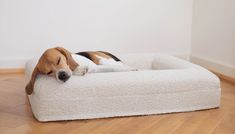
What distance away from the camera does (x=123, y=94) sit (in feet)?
6.67

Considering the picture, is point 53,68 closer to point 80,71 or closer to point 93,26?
point 80,71

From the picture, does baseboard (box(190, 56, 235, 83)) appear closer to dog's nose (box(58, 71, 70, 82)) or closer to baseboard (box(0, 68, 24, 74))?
dog's nose (box(58, 71, 70, 82))

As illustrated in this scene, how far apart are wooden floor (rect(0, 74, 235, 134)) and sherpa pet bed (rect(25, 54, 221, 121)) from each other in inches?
2.1

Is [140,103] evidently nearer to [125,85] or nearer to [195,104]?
[125,85]

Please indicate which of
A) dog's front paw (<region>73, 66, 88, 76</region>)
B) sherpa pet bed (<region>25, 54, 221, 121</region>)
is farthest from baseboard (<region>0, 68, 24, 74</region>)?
dog's front paw (<region>73, 66, 88, 76</region>)

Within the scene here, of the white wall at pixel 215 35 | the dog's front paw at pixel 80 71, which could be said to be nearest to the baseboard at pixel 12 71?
the dog's front paw at pixel 80 71

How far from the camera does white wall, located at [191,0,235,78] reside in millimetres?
3111

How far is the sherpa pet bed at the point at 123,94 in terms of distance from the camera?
1945mm

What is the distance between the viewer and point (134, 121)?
1.99 meters

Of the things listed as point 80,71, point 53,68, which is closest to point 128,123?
point 80,71

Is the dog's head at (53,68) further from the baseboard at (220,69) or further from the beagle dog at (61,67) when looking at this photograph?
the baseboard at (220,69)

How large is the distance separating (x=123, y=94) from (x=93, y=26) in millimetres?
1528

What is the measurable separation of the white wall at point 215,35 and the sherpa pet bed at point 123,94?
3.28 feet

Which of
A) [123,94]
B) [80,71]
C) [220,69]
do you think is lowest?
[220,69]
